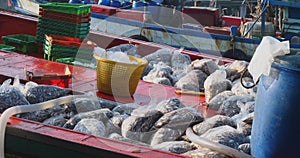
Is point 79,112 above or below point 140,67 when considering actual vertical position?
below

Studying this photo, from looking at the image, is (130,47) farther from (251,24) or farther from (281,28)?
(281,28)

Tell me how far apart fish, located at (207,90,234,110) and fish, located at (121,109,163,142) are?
37.1 inches

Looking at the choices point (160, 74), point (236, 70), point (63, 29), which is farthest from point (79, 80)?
point (236, 70)

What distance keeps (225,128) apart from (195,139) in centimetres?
28

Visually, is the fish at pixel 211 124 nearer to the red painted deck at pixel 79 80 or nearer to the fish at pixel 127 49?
the red painted deck at pixel 79 80

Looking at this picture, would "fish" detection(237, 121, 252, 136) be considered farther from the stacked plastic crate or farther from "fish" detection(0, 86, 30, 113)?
the stacked plastic crate

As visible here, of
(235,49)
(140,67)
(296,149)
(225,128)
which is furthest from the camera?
(235,49)

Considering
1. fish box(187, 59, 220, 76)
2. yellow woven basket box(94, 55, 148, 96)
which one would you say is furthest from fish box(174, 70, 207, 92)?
yellow woven basket box(94, 55, 148, 96)

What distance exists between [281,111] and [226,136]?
0.67 meters

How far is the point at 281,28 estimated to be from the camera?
1180cm

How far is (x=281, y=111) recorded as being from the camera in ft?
10.3

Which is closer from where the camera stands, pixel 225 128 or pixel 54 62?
pixel 225 128

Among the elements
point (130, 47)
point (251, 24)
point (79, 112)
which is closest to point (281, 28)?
point (251, 24)

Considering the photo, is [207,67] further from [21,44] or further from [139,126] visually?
[21,44]
